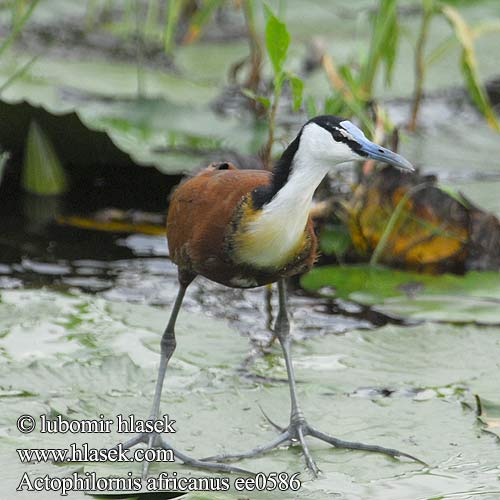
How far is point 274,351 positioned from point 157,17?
4043 mm

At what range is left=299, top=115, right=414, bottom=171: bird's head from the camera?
8.64 feet

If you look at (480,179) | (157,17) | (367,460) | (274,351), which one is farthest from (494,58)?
(367,460)

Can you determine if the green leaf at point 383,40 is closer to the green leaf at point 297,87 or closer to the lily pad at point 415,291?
the lily pad at point 415,291

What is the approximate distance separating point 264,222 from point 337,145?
0.81ft

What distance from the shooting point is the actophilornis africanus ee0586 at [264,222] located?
2652mm

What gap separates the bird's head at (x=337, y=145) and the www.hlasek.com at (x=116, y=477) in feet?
2.34

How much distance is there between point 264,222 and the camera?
2.72 meters

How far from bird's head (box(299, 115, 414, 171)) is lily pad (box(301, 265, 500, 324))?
1087mm

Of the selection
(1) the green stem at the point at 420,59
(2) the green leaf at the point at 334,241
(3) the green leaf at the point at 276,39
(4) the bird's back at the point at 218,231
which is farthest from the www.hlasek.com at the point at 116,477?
(1) the green stem at the point at 420,59

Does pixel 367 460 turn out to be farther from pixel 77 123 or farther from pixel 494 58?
pixel 494 58

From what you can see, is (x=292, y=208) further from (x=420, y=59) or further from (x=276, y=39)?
(x=420, y=59)

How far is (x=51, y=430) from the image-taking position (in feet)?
9.15

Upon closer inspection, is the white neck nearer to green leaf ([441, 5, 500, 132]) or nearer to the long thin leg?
the long thin leg

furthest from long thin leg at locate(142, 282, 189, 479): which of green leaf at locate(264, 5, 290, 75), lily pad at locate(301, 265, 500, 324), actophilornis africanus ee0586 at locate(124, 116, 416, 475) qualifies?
lily pad at locate(301, 265, 500, 324)
